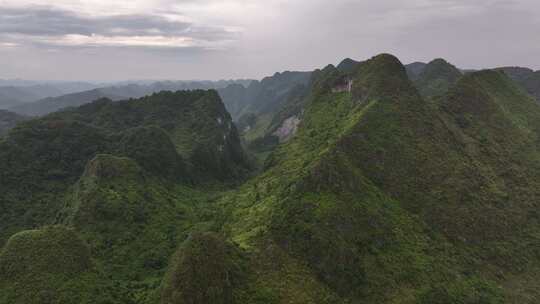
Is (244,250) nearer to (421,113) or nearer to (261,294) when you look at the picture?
(261,294)

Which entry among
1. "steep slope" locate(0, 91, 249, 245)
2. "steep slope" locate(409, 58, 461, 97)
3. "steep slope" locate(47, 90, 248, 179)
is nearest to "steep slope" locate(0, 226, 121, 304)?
"steep slope" locate(0, 91, 249, 245)

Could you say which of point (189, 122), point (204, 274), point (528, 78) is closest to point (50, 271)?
point (204, 274)

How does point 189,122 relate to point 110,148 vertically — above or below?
above

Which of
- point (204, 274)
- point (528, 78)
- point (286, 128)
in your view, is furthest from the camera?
point (528, 78)

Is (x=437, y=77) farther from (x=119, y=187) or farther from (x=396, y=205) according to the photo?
(x=119, y=187)

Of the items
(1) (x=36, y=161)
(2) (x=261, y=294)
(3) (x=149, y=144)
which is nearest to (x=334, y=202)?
(2) (x=261, y=294)

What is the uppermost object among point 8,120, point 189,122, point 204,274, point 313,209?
point 189,122
